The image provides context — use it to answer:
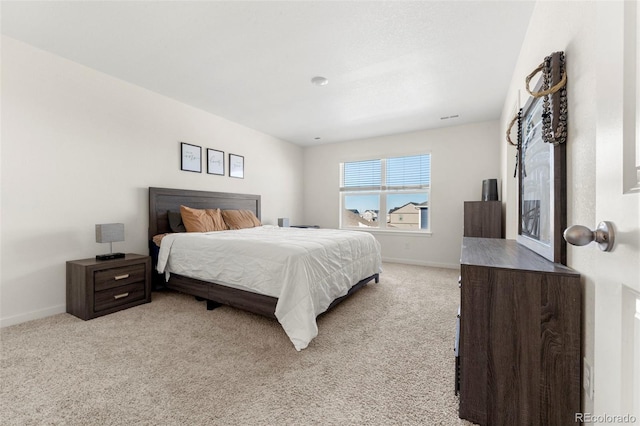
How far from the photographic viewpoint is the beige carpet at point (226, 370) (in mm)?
1343

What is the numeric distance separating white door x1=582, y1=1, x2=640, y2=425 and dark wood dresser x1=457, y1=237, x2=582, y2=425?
556mm

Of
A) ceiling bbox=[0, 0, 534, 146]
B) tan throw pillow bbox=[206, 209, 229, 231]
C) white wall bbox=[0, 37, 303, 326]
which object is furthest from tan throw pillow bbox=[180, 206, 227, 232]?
ceiling bbox=[0, 0, 534, 146]

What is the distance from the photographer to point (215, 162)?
4184 millimetres

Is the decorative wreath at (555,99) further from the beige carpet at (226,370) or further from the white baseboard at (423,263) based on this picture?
the white baseboard at (423,263)

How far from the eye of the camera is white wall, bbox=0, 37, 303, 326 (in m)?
2.36

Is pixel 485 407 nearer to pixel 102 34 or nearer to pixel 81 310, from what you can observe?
pixel 81 310

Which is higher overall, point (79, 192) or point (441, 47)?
point (441, 47)

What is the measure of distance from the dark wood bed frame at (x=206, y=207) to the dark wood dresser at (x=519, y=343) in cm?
150

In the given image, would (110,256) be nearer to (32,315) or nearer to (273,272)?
(32,315)

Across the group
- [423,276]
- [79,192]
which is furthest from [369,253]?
[79,192]

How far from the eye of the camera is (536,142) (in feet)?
5.28

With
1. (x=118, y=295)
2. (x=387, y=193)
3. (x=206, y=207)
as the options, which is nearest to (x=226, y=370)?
(x=118, y=295)


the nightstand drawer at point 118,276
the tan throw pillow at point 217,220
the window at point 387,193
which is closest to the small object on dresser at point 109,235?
the nightstand drawer at point 118,276

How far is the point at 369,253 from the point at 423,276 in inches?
49.9
